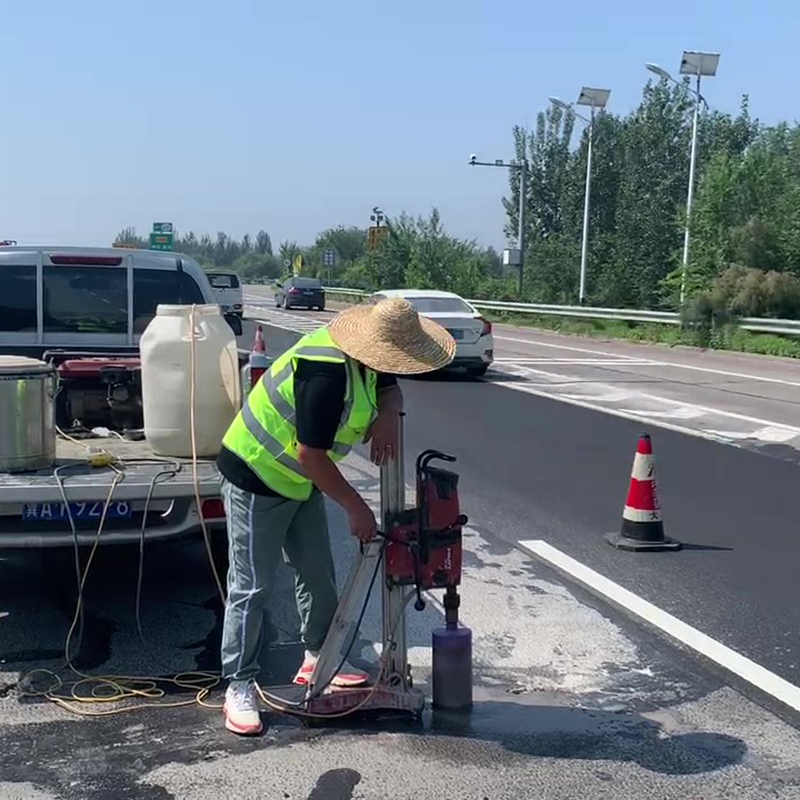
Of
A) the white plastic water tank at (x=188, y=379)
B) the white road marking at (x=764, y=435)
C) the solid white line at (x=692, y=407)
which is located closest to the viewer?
the white plastic water tank at (x=188, y=379)

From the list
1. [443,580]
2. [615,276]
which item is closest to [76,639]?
[443,580]

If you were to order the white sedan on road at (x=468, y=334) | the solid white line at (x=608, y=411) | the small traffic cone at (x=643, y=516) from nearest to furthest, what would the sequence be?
the small traffic cone at (x=643, y=516), the solid white line at (x=608, y=411), the white sedan on road at (x=468, y=334)

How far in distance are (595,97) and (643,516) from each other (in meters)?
37.4

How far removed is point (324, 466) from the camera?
3971 millimetres

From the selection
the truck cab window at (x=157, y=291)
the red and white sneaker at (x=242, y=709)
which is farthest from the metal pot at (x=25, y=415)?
the truck cab window at (x=157, y=291)

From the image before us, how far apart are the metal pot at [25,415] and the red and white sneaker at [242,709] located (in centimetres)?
152

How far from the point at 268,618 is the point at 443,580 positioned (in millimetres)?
1705

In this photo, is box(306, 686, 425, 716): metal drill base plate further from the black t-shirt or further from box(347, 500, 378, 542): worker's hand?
the black t-shirt

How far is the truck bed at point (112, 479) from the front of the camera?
4840 mm

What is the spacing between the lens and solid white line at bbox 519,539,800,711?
4820 mm

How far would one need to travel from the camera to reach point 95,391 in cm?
656

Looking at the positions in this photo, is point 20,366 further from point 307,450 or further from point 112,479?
point 307,450

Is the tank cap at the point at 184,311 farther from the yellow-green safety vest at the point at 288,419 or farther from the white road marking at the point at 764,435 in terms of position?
the white road marking at the point at 764,435

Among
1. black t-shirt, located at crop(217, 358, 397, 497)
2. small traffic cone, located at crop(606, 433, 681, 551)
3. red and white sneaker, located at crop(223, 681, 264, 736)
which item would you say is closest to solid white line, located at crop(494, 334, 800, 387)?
small traffic cone, located at crop(606, 433, 681, 551)
